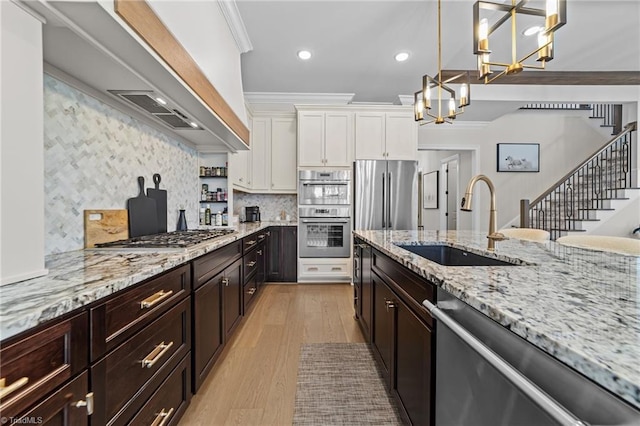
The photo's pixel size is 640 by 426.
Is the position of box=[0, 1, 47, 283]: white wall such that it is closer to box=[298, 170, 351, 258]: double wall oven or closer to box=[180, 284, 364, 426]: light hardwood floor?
box=[180, 284, 364, 426]: light hardwood floor

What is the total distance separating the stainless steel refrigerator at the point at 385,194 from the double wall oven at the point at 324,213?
0.17m

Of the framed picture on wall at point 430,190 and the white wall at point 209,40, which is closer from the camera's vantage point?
the white wall at point 209,40

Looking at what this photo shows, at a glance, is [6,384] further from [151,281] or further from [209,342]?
[209,342]

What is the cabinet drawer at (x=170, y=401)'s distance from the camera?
1135 mm

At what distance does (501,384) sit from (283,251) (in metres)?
3.65

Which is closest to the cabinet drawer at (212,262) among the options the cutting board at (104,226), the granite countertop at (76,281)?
the granite countertop at (76,281)

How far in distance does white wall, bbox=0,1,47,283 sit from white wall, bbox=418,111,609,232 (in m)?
6.36

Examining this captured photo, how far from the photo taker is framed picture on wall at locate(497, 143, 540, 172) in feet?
19.4

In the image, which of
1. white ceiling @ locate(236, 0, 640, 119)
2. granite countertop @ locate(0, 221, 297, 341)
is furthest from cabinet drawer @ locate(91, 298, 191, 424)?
white ceiling @ locate(236, 0, 640, 119)

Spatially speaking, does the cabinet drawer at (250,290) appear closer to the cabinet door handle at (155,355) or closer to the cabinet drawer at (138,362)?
the cabinet drawer at (138,362)

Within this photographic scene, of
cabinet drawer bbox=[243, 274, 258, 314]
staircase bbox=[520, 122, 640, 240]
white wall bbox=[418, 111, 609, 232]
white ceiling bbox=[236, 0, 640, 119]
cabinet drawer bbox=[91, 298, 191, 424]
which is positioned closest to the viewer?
cabinet drawer bbox=[91, 298, 191, 424]

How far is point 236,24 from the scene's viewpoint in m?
2.73

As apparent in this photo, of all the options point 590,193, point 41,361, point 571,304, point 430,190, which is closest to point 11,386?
point 41,361

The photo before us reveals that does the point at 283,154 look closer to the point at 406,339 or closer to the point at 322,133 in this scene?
the point at 322,133
